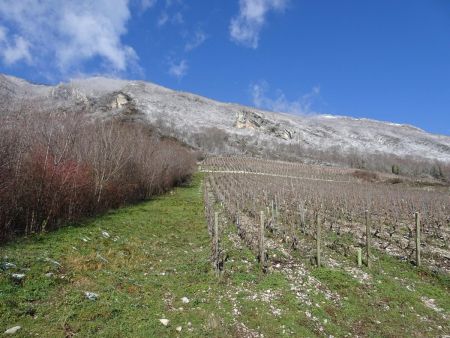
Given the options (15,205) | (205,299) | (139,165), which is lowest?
(205,299)

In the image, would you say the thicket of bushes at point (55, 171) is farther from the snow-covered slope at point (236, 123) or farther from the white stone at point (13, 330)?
the snow-covered slope at point (236, 123)

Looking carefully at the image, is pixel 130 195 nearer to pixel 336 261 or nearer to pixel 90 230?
pixel 90 230

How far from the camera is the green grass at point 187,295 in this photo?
8242 millimetres

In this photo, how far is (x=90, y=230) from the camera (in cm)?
1650

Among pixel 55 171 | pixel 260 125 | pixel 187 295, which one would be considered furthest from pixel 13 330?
pixel 260 125

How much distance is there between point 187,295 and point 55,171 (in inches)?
397

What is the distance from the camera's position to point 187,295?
10.2 metres

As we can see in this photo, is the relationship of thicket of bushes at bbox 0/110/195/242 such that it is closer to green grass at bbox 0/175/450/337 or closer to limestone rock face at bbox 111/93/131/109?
green grass at bbox 0/175/450/337

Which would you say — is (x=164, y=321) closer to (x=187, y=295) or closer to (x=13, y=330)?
(x=187, y=295)

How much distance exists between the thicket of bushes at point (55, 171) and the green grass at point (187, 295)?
5.90 feet

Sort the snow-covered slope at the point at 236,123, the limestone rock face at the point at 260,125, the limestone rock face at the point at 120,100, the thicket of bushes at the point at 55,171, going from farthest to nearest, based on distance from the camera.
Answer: the limestone rock face at the point at 260,125
the snow-covered slope at the point at 236,123
the limestone rock face at the point at 120,100
the thicket of bushes at the point at 55,171

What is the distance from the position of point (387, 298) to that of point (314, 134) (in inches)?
7108

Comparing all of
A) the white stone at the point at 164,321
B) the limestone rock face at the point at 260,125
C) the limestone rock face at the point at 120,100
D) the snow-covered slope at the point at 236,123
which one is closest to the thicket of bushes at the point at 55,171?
the white stone at the point at 164,321

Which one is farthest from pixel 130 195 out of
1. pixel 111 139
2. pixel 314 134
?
pixel 314 134
